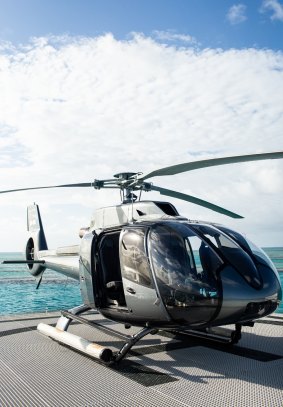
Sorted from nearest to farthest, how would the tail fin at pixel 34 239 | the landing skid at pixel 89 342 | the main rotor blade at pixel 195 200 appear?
the landing skid at pixel 89 342
the main rotor blade at pixel 195 200
the tail fin at pixel 34 239

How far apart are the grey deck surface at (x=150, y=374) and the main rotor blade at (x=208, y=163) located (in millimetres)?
2721

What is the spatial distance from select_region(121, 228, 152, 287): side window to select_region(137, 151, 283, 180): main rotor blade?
1.19 m

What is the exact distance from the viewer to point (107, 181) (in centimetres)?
780

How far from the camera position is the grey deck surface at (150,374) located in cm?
411

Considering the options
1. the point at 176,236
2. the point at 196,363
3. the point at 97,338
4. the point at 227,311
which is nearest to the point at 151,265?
the point at 176,236

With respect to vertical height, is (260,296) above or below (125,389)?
above

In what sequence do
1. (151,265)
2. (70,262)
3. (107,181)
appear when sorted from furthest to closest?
(70,262)
(107,181)
(151,265)

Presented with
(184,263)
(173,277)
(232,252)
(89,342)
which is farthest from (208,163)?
(89,342)

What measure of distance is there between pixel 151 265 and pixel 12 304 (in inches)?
1125

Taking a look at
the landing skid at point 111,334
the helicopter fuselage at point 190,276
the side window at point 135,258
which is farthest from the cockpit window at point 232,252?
the landing skid at point 111,334

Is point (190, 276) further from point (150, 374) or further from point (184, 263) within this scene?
point (150, 374)

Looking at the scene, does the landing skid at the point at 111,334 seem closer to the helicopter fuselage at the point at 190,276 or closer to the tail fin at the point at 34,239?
the helicopter fuselage at the point at 190,276

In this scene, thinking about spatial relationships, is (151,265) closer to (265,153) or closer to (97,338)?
(265,153)

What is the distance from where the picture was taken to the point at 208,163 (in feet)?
18.6
